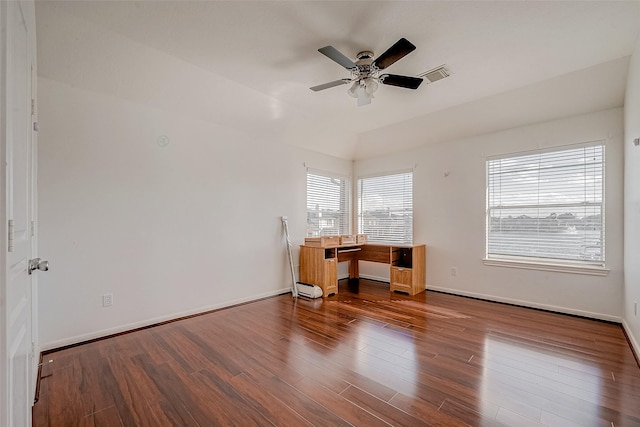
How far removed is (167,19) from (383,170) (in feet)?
13.8

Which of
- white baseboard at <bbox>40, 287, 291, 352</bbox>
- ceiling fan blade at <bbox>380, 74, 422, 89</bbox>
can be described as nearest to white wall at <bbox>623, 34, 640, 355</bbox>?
ceiling fan blade at <bbox>380, 74, 422, 89</bbox>

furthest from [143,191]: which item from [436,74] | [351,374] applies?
[436,74]

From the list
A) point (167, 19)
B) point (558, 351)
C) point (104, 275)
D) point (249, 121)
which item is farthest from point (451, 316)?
point (167, 19)

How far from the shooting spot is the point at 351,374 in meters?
2.31

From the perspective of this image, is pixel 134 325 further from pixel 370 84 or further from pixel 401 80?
pixel 401 80

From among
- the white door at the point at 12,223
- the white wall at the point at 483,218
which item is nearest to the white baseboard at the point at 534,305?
the white wall at the point at 483,218

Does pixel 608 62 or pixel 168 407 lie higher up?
pixel 608 62

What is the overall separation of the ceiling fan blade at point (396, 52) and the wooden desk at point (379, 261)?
2.84m

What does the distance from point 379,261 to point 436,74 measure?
10.4ft

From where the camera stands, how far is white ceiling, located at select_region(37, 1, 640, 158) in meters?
2.21

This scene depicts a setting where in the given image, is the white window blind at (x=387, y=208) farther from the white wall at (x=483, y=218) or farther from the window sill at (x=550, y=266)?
the window sill at (x=550, y=266)

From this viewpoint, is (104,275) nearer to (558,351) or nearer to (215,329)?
(215,329)

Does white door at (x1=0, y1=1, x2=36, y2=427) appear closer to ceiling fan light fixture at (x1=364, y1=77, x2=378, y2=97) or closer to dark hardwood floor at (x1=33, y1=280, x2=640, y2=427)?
dark hardwood floor at (x1=33, y1=280, x2=640, y2=427)

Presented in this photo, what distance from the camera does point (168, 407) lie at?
192cm
